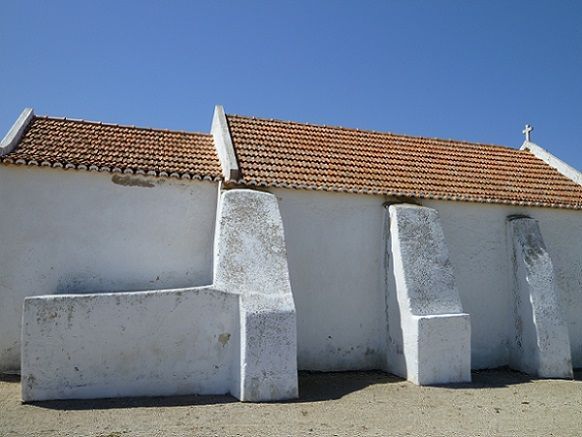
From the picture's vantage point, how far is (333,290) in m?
9.29

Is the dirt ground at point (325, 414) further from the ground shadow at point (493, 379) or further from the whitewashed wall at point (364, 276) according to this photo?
the whitewashed wall at point (364, 276)

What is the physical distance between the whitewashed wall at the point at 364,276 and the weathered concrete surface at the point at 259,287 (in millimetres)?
1009

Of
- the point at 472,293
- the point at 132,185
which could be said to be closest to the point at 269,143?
the point at 132,185

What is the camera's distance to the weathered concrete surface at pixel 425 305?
8234 mm

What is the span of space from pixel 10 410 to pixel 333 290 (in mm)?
5477

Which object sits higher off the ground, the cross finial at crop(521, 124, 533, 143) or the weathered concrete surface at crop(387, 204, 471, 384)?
the cross finial at crop(521, 124, 533, 143)

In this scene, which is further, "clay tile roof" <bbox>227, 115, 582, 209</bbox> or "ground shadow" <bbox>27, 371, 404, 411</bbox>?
"clay tile roof" <bbox>227, 115, 582, 209</bbox>

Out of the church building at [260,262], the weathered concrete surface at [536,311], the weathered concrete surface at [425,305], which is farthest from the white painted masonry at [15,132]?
the weathered concrete surface at [536,311]

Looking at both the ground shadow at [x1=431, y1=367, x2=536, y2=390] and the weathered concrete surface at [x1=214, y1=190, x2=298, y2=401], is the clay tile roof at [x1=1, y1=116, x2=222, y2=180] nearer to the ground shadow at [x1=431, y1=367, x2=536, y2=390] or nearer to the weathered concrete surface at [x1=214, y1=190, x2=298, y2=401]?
the weathered concrete surface at [x1=214, y1=190, x2=298, y2=401]

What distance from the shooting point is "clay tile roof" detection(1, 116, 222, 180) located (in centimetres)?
855

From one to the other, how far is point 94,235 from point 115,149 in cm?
189

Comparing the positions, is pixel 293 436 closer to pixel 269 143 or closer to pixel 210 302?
pixel 210 302

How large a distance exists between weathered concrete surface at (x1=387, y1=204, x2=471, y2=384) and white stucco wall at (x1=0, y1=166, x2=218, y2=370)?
3.55 meters

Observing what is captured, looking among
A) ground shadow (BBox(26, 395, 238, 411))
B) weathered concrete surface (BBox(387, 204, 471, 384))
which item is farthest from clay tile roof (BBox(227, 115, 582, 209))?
ground shadow (BBox(26, 395, 238, 411))
